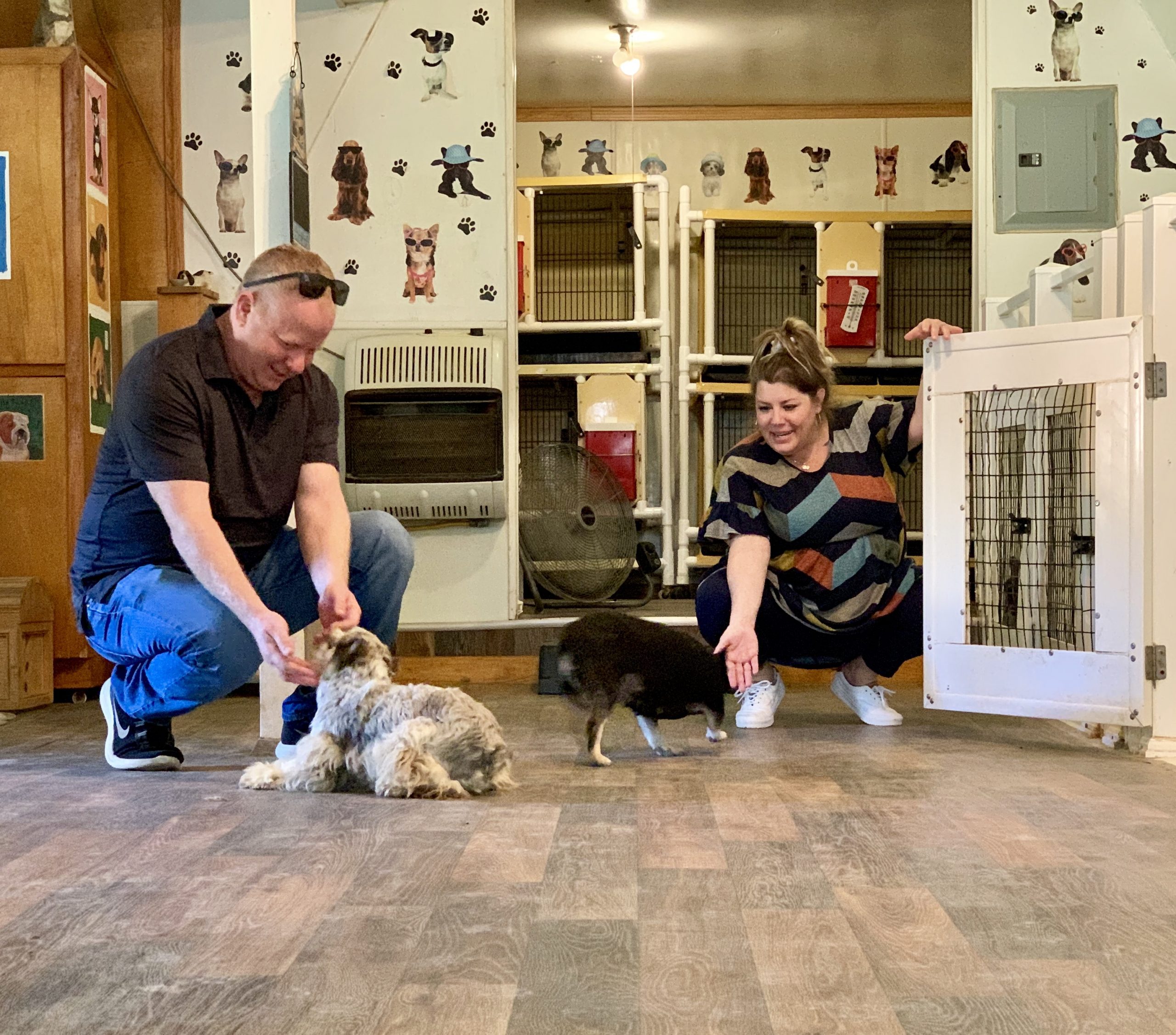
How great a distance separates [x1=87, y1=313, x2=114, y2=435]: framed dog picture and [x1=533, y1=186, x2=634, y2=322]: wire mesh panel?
6.97 feet

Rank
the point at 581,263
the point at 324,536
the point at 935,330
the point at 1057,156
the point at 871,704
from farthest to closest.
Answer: the point at 581,263
the point at 1057,156
the point at 871,704
the point at 935,330
the point at 324,536

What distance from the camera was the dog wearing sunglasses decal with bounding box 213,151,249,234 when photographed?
4426 millimetres

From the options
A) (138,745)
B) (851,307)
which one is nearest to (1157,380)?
(138,745)

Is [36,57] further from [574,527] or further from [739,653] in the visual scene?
[739,653]

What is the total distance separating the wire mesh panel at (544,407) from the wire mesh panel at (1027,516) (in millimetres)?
3031

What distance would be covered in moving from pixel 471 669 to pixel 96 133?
211cm

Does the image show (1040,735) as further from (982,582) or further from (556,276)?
(556,276)

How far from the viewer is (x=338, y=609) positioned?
8.05 feet

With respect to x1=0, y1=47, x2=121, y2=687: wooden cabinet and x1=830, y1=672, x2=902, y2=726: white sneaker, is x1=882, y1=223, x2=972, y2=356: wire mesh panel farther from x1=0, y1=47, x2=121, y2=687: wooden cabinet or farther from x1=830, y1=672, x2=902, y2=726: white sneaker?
x1=0, y1=47, x2=121, y2=687: wooden cabinet

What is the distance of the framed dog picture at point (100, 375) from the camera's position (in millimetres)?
3963

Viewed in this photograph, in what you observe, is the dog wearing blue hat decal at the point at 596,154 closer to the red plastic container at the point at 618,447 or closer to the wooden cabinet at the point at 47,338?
the red plastic container at the point at 618,447

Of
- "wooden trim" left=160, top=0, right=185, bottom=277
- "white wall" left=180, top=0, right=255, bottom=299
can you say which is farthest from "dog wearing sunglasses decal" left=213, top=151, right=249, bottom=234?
"wooden trim" left=160, top=0, right=185, bottom=277

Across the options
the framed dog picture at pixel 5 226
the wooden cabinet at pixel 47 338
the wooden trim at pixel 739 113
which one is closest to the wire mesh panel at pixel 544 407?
the wooden trim at pixel 739 113

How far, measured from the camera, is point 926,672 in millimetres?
3195
